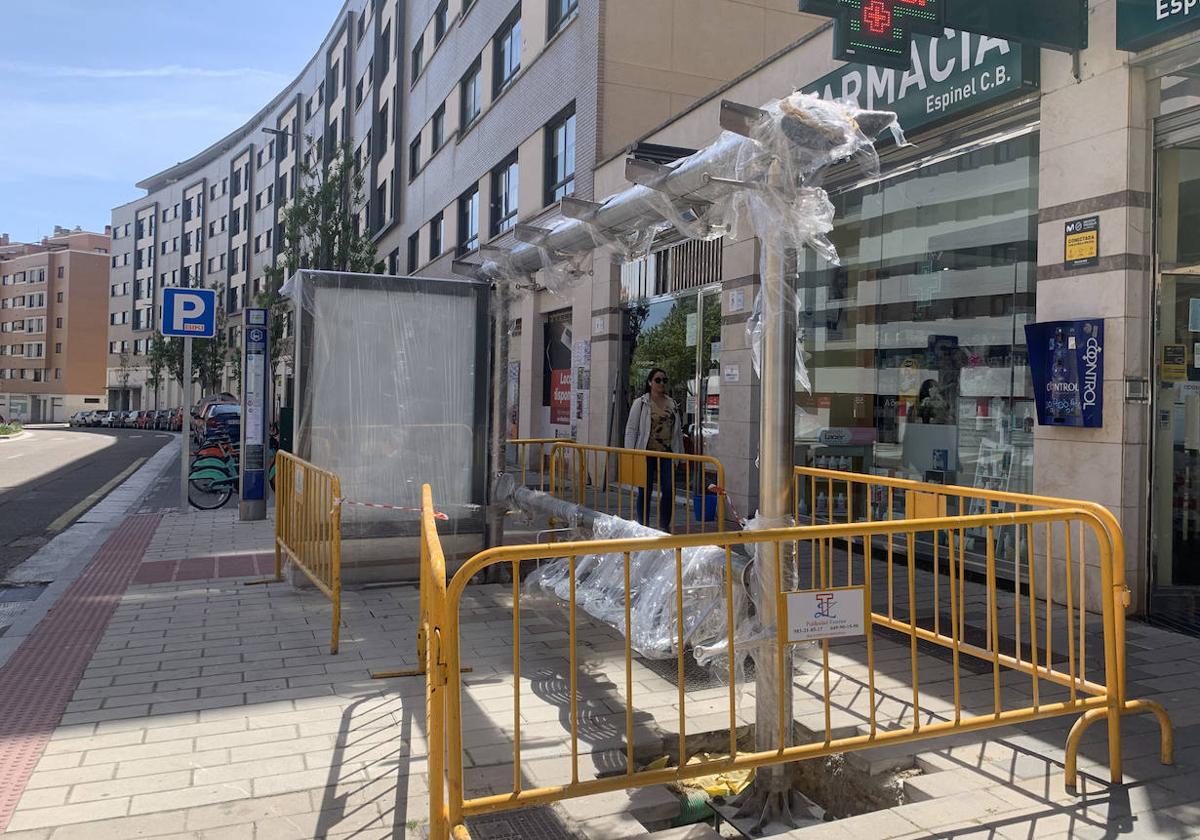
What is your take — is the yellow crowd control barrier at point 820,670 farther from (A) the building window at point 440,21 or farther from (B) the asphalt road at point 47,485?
(A) the building window at point 440,21

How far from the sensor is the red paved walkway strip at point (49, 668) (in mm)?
3919

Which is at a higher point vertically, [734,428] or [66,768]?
[734,428]

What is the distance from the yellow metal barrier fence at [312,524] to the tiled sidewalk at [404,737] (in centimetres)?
36

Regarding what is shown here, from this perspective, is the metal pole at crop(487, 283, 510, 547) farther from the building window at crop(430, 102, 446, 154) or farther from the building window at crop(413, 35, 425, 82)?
the building window at crop(413, 35, 425, 82)

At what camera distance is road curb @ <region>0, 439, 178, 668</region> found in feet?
20.6

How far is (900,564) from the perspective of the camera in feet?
26.1

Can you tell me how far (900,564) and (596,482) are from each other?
3.03m

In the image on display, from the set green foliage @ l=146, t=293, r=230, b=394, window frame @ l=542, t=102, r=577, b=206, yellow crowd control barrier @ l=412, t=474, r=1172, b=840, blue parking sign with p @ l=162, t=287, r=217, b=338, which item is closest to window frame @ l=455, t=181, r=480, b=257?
window frame @ l=542, t=102, r=577, b=206

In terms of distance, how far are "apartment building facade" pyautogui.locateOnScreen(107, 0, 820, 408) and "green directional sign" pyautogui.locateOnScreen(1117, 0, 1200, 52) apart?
483 centimetres

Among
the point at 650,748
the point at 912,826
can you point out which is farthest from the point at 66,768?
the point at 912,826

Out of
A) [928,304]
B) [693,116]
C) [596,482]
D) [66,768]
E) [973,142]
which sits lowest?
[66,768]

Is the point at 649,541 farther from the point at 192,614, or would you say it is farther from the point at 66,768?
the point at 192,614

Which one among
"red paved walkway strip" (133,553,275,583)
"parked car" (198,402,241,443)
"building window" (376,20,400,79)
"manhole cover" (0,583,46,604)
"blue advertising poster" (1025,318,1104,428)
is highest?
"building window" (376,20,400,79)

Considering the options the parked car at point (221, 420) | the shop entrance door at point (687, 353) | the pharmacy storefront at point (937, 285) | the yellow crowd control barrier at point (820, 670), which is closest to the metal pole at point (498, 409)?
the yellow crowd control barrier at point (820, 670)
